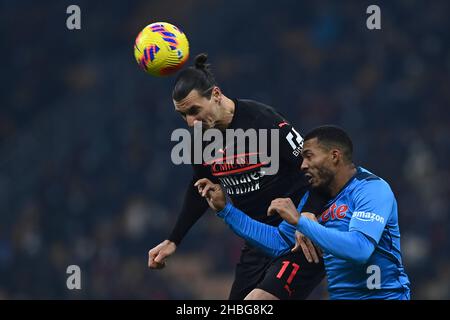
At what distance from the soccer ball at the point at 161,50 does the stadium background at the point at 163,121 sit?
18.8 feet

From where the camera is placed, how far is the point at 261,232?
5.48 metres

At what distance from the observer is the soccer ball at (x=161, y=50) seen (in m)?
5.84

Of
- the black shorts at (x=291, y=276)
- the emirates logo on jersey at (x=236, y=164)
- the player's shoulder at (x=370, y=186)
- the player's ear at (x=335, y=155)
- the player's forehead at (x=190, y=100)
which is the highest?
the player's forehead at (x=190, y=100)

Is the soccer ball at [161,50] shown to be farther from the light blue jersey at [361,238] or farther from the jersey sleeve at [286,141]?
the light blue jersey at [361,238]

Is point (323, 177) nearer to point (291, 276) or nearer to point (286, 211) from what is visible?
point (286, 211)

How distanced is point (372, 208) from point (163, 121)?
30.2 feet

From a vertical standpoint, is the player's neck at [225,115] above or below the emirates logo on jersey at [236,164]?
above

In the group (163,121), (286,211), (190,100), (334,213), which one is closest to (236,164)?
(190,100)

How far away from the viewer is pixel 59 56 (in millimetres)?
16078

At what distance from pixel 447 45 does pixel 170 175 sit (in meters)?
4.55

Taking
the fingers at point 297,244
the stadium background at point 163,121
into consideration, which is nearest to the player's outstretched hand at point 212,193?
the fingers at point 297,244

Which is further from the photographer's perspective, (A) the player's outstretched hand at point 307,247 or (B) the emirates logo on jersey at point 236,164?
(B) the emirates logo on jersey at point 236,164
